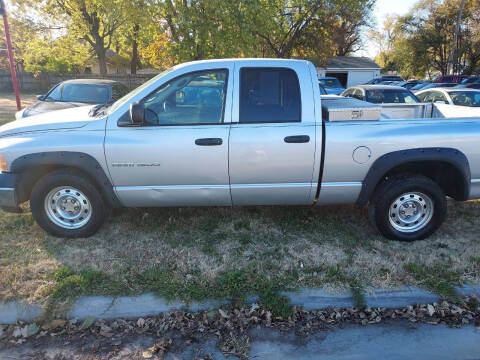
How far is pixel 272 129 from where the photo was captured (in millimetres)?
3682

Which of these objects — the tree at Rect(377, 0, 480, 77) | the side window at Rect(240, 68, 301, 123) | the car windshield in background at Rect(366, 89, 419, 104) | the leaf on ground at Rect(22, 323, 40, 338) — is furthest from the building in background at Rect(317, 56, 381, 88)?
the leaf on ground at Rect(22, 323, 40, 338)

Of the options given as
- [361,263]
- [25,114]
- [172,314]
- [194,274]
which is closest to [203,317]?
[172,314]

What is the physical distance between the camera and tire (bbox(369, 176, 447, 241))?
3896mm

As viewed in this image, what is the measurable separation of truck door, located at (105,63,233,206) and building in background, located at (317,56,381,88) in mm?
32563

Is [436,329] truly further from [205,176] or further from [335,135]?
[205,176]

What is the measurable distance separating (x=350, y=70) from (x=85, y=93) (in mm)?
31907

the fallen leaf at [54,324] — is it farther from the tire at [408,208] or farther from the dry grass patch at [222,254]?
the tire at [408,208]

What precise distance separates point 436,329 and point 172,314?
2266 mm

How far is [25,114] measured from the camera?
793 cm

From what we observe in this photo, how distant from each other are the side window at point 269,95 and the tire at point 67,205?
1939 millimetres

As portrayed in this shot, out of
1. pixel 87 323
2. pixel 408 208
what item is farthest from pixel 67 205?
pixel 408 208

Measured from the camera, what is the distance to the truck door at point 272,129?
368 cm

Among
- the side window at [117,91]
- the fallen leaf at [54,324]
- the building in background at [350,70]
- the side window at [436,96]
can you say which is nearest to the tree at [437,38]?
the building in background at [350,70]

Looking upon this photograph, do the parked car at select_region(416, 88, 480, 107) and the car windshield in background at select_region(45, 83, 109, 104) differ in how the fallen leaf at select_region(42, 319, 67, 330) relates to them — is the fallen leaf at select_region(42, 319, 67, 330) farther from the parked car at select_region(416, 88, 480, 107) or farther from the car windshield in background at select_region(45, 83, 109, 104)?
the parked car at select_region(416, 88, 480, 107)
